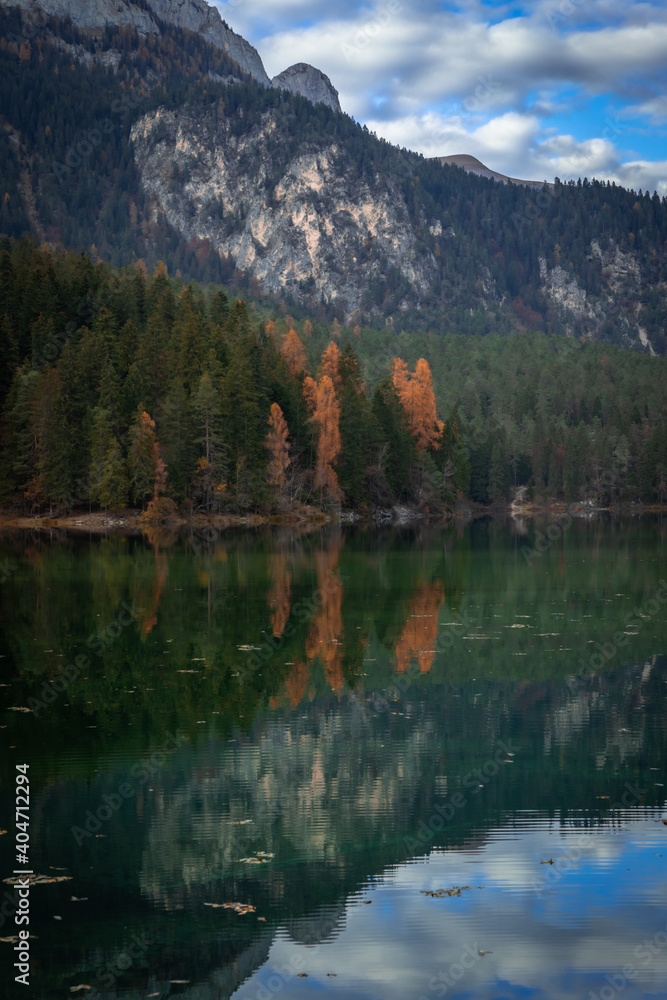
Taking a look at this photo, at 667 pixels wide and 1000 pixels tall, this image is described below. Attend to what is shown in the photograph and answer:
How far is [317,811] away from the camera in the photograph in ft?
47.8

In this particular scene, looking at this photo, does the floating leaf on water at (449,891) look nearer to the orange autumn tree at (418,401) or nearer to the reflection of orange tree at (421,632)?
the reflection of orange tree at (421,632)

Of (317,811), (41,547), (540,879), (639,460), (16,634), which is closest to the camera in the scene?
(540,879)

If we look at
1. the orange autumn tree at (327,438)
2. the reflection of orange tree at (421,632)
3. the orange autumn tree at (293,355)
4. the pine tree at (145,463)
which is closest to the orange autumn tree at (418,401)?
the orange autumn tree at (293,355)

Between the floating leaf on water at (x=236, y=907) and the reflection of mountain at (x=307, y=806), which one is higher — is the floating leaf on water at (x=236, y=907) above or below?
below

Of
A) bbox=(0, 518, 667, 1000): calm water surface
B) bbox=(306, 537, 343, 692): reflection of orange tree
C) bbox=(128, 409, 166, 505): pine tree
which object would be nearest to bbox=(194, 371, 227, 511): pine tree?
bbox=(128, 409, 166, 505): pine tree

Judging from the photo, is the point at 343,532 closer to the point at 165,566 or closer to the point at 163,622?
the point at 165,566

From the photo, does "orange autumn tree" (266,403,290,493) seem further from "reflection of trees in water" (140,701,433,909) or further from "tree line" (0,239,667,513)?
"reflection of trees in water" (140,701,433,909)

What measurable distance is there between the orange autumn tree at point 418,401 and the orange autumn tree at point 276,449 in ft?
76.9

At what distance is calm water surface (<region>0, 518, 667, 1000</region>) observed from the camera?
417 inches

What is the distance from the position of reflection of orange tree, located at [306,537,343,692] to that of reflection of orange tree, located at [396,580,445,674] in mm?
1640

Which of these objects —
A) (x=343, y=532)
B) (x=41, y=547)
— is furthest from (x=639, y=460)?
(x=41, y=547)

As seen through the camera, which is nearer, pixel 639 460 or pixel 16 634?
pixel 16 634

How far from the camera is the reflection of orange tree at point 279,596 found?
3169cm

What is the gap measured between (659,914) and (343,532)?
73757 millimetres
